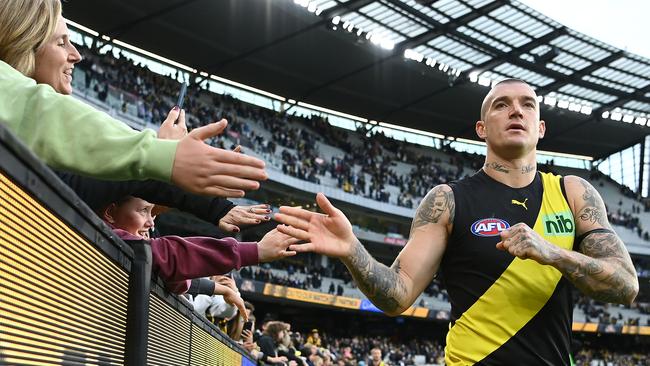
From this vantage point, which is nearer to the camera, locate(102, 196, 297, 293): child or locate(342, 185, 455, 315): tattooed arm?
locate(102, 196, 297, 293): child

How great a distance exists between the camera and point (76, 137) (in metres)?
1.62

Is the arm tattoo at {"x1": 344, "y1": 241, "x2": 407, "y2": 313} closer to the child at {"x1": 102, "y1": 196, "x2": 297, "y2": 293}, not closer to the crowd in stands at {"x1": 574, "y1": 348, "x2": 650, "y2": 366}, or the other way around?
the child at {"x1": 102, "y1": 196, "x2": 297, "y2": 293}

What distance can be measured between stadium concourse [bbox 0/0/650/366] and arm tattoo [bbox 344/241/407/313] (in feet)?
47.6

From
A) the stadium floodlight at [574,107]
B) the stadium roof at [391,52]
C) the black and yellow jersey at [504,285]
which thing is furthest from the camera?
the stadium floodlight at [574,107]

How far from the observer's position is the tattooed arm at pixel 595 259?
3.03 m

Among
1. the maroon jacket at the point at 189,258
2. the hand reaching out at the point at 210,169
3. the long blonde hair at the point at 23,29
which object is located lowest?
the maroon jacket at the point at 189,258

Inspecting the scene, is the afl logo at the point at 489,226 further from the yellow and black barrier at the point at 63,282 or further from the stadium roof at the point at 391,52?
the stadium roof at the point at 391,52

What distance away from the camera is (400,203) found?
4553 centimetres

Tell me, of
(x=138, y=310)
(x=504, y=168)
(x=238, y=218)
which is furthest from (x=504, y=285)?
(x=138, y=310)

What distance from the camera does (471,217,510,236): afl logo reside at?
3.35 m

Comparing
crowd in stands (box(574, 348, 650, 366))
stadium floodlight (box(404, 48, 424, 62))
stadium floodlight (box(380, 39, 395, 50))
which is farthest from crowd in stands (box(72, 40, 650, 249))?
crowd in stands (box(574, 348, 650, 366))

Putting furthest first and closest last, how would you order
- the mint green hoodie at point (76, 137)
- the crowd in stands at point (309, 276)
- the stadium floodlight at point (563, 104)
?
the stadium floodlight at point (563, 104), the crowd in stands at point (309, 276), the mint green hoodie at point (76, 137)

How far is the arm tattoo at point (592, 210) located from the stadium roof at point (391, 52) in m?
31.6

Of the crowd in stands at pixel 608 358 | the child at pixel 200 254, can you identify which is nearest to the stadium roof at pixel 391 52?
the crowd in stands at pixel 608 358
